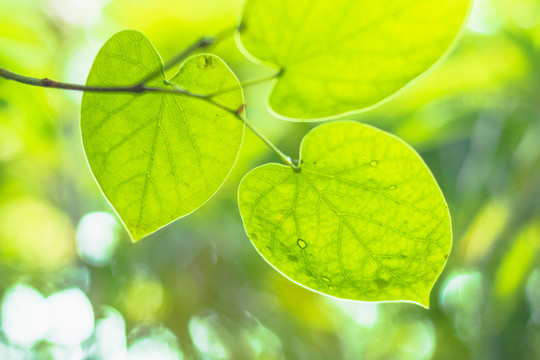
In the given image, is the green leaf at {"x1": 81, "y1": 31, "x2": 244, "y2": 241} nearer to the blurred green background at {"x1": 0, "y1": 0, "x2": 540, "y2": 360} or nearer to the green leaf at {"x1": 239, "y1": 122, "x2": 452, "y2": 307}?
the green leaf at {"x1": 239, "y1": 122, "x2": 452, "y2": 307}

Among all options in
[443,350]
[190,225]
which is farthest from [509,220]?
[190,225]

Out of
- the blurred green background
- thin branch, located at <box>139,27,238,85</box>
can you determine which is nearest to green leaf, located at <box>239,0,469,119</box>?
thin branch, located at <box>139,27,238,85</box>

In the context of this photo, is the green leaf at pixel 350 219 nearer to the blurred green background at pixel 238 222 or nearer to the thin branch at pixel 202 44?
the thin branch at pixel 202 44

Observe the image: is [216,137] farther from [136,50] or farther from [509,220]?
[509,220]

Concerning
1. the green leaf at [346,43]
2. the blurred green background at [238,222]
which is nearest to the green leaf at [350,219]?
the green leaf at [346,43]

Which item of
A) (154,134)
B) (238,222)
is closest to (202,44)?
(154,134)
